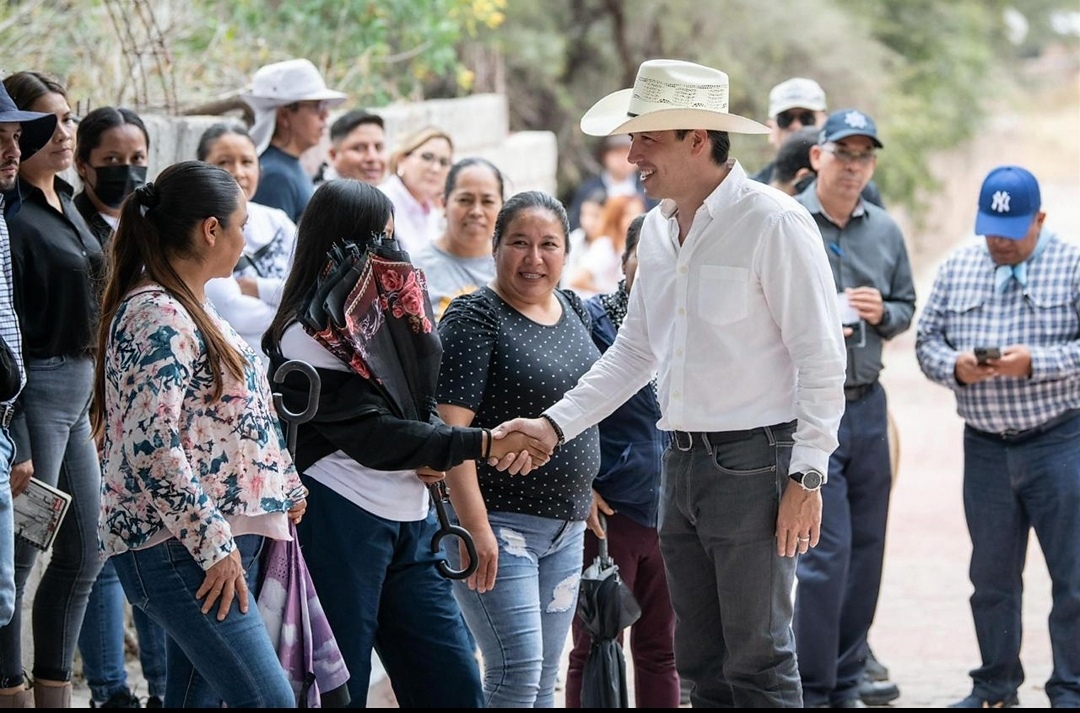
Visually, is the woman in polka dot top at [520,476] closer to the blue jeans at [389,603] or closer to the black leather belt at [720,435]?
the blue jeans at [389,603]

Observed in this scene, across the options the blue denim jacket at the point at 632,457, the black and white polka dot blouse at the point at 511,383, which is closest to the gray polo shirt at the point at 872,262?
the blue denim jacket at the point at 632,457

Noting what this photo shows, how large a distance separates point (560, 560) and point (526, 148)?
23.4 feet

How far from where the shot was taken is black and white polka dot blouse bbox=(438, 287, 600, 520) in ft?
14.6

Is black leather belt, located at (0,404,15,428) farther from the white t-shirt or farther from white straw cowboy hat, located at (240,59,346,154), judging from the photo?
white straw cowboy hat, located at (240,59,346,154)

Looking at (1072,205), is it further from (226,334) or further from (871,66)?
(226,334)

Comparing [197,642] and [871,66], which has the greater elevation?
[871,66]

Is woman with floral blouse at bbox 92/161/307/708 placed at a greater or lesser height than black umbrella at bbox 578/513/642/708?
greater

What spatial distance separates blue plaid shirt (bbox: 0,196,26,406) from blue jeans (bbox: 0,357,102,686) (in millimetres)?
430

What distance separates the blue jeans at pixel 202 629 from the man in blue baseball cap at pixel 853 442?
297cm

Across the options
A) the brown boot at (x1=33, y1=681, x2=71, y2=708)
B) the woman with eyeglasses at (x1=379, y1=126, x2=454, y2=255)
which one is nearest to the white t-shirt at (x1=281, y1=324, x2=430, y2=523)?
the brown boot at (x1=33, y1=681, x2=71, y2=708)

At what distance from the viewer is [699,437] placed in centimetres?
421

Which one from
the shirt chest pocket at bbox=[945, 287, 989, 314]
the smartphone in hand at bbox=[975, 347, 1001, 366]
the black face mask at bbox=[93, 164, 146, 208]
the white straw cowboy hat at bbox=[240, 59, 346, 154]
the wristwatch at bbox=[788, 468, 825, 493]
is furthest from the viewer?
the white straw cowboy hat at bbox=[240, 59, 346, 154]

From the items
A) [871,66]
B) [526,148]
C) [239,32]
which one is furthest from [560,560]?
[871,66]

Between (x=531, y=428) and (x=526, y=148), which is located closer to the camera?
(x=531, y=428)
